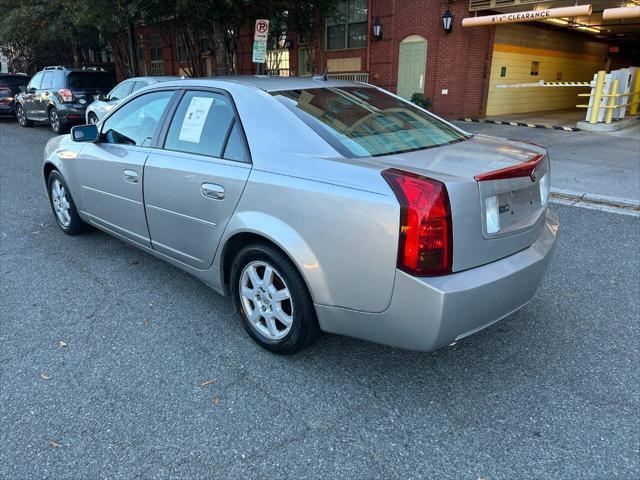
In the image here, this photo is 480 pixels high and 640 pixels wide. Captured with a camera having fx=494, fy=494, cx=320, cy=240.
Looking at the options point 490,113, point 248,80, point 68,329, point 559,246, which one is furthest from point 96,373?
point 490,113

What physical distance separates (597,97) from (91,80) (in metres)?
13.4

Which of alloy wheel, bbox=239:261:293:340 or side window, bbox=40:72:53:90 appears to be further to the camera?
side window, bbox=40:72:53:90

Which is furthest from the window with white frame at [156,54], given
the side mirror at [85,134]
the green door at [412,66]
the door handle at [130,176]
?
the door handle at [130,176]

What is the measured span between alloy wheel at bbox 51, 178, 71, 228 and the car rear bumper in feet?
11.7

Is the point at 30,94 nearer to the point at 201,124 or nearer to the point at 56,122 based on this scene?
the point at 56,122

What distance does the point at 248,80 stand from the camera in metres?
3.46

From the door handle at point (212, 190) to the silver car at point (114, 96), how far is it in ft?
26.4

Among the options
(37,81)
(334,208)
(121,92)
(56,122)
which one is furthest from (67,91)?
(334,208)

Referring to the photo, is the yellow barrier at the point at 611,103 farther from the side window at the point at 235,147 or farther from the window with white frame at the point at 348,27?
the side window at the point at 235,147

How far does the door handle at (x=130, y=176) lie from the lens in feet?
12.4

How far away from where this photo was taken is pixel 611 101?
12.9 meters

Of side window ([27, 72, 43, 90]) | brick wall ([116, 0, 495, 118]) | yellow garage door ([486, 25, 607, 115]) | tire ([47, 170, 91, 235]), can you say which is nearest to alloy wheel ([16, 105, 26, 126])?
side window ([27, 72, 43, 90])

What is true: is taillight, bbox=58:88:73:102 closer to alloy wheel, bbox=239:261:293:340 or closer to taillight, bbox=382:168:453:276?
alloy wheel, bbox=239:261:293:340

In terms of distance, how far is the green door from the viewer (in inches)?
609
